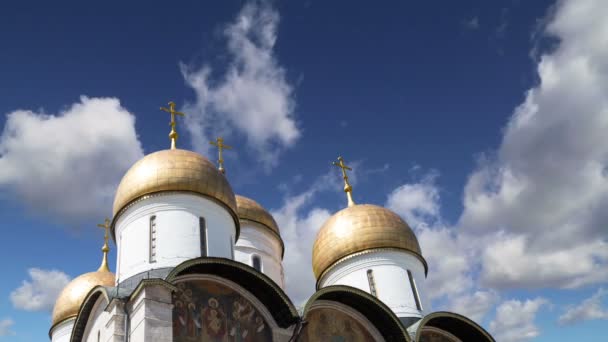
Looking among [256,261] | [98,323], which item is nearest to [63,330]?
[256,261]

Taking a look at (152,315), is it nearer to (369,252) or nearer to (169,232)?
(169,232)

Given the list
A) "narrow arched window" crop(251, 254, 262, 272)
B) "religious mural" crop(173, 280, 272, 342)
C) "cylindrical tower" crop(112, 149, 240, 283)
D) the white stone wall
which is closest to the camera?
the white stone wall

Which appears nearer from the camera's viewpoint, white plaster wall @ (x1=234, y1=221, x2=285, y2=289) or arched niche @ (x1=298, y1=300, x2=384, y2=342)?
arched niche @ (x1=298, y1=300, x2=384, y2=342)

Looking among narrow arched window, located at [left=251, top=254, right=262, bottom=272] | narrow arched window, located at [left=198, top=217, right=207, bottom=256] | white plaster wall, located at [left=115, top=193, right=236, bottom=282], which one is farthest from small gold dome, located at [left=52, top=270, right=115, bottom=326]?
narrow arched window, located at [left=198, top=217, right=207, bottom=256]

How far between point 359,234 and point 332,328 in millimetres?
3276

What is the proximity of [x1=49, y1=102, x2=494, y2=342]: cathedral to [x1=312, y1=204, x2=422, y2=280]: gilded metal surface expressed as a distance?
3cm

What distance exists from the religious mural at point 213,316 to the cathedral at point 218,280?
2 centimetres

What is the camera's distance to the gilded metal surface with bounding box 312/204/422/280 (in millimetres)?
13734

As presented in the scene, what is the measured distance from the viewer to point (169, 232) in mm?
10852

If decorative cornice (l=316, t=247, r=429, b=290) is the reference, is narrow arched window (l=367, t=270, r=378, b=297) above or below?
below

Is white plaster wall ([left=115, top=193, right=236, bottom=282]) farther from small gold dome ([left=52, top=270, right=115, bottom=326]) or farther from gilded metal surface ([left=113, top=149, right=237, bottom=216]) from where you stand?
small gold dome ([left=52, top=270, right=115, bottom=326])

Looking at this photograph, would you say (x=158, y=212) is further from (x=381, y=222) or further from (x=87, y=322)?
(x=381, y=222)

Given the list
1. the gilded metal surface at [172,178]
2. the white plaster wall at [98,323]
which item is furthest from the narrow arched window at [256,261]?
the white plaster wall at [98,323]

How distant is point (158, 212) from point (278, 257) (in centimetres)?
614
